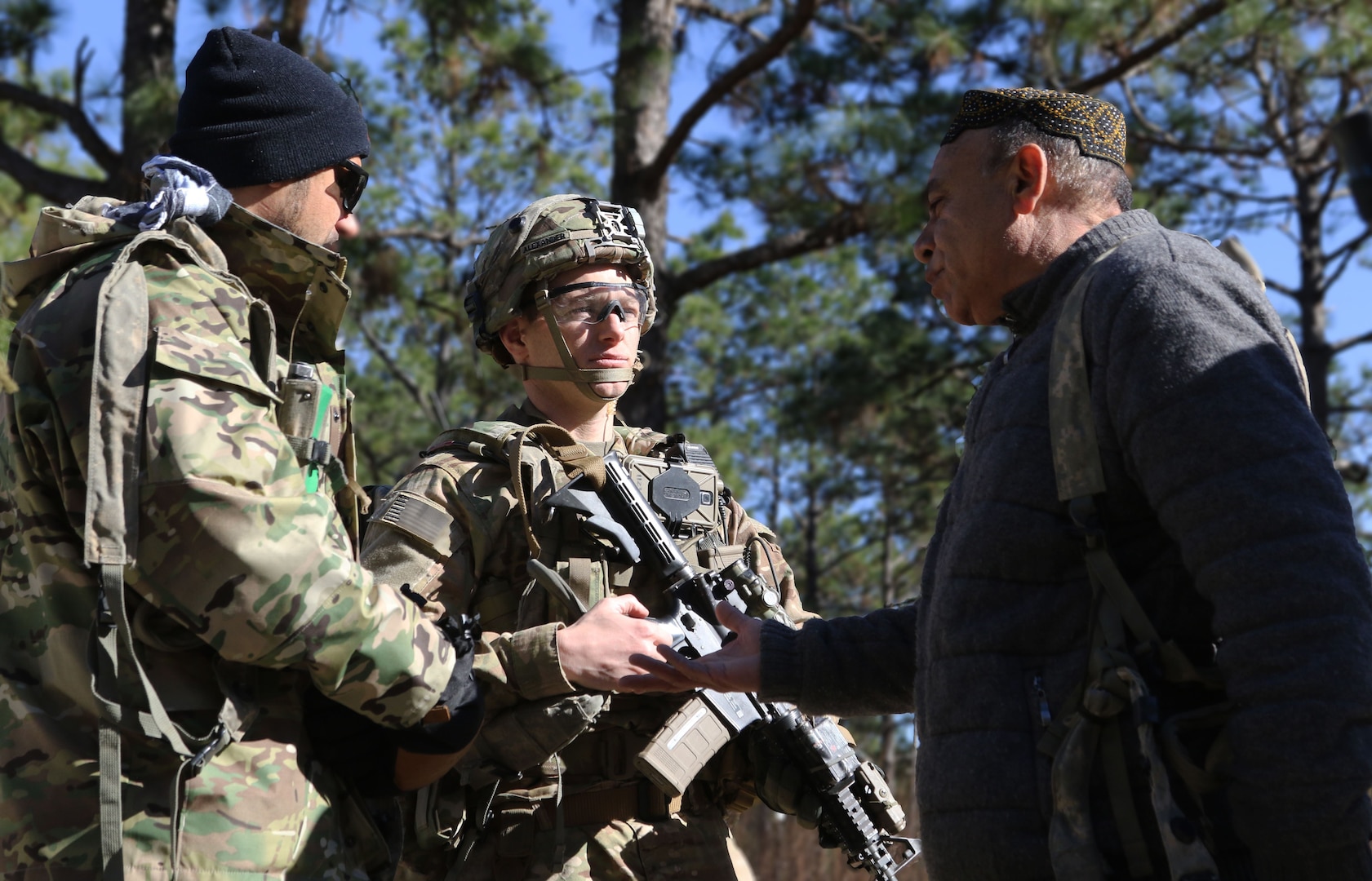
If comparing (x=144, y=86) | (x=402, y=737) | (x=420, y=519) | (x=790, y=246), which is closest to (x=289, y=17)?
(x=144, y=86)

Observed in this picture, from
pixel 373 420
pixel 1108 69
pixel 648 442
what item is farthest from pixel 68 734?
pixel 373 420

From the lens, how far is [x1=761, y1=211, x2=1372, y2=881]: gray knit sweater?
6.79ft

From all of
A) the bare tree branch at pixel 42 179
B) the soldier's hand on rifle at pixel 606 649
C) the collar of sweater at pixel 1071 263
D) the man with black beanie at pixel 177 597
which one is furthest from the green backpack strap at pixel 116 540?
the bare tree branch at pixel 42 179

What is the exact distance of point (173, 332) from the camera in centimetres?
238

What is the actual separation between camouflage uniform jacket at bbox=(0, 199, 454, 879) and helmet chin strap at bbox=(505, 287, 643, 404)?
141 cm

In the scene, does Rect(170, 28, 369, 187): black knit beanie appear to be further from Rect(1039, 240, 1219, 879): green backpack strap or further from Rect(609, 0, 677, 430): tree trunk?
Rect(609, 0, 677, 430): tree trunk

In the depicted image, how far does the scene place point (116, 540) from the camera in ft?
7.39

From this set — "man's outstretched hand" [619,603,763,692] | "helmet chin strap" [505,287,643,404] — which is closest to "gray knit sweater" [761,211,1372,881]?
"man's outstretched hand" [619,603,763,692]

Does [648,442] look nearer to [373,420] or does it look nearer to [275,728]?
[275,728]

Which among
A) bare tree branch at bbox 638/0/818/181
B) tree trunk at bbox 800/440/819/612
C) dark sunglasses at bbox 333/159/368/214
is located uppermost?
bare tree branch at bbox 638/0/818/181

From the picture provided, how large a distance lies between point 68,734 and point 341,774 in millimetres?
514

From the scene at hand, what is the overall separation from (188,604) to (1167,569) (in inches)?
64.3

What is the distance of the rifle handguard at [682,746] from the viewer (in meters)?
3.30

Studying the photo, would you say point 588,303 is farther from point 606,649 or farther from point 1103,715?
point 1103,715
